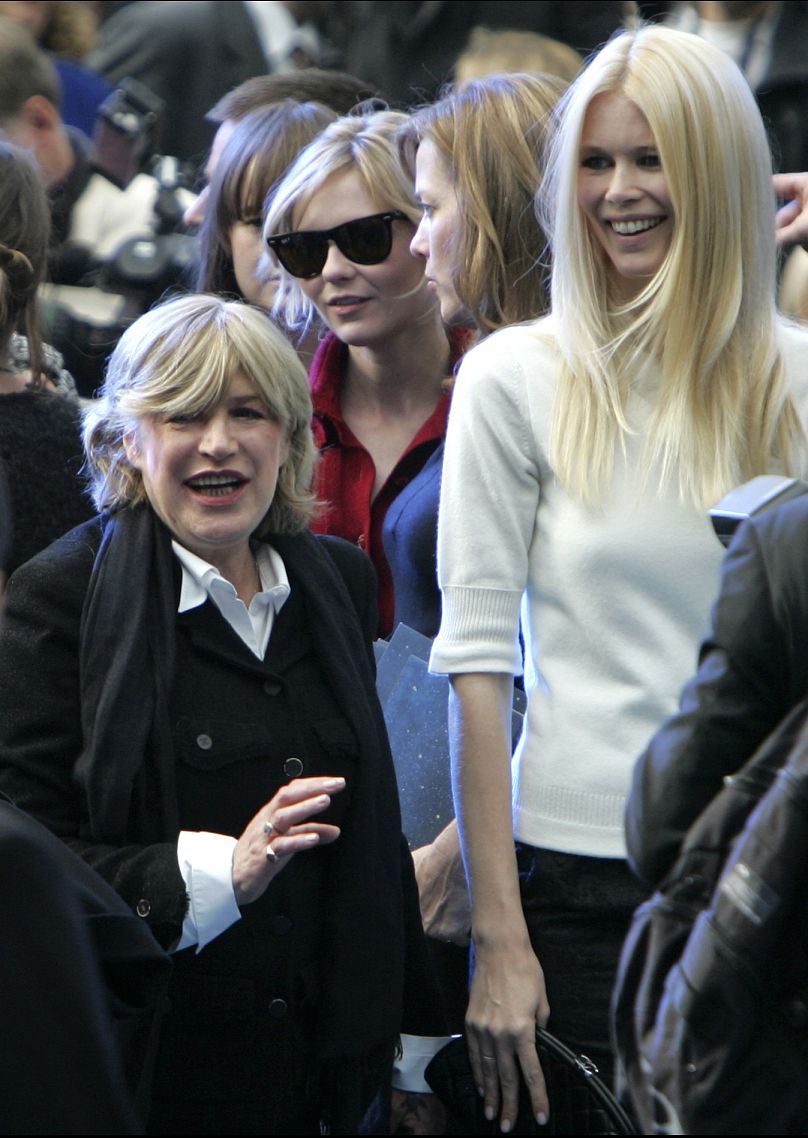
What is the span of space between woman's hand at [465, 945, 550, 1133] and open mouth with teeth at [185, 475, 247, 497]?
0.78m

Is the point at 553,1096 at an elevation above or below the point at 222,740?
below

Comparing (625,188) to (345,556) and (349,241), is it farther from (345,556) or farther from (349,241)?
(349,241)

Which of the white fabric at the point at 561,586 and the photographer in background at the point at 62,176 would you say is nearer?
the white fabric at the point at 561,586

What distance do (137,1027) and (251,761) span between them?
411mm

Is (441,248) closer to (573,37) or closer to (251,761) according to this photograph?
(251,761)

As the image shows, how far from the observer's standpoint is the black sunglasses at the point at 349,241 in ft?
10.6

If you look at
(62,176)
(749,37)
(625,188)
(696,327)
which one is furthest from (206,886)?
(749,37)

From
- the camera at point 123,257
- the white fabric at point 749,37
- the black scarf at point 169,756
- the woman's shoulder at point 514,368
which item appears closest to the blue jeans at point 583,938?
the black scarf at point 169,756

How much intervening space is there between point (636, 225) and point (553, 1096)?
121 centimetres

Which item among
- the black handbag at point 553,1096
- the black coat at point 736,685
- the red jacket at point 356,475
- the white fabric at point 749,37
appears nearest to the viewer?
the black coat at point 736,685

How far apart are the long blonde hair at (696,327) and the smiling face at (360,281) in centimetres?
83

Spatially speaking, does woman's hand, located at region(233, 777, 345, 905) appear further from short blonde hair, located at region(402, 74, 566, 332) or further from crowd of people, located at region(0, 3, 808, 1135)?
short blonde hair, located at region(402, 74, 566, 332)

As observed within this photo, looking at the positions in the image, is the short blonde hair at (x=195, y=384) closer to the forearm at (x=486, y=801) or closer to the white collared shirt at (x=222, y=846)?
A: the white collared shirt at (x=222, y=846)

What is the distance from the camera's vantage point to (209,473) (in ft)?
8.68
